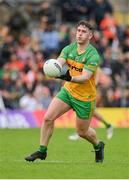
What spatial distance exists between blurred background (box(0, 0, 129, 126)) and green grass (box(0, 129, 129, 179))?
3242 millimetres

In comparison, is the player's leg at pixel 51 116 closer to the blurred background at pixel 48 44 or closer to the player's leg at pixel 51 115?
the player's leg at pixel 51 115

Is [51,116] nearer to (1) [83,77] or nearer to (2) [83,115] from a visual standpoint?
(2) [83,115]

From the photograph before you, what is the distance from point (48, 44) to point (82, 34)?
14.2 metres

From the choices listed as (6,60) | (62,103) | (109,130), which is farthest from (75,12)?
(62,103)

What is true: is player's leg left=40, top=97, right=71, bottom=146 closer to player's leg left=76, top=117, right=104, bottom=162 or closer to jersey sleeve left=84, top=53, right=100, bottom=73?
player's leg left=76, top=117, right=104, bottom=162

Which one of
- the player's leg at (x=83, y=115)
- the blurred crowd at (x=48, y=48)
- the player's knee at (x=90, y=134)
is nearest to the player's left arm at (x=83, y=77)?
the player's leg at (x=83, y=115)

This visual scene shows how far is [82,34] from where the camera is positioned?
12531mm

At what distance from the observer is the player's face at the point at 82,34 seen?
41.1 ft

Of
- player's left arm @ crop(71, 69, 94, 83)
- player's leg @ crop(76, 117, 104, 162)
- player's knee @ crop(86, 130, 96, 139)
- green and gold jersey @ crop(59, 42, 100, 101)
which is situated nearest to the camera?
Answer: player's left arm @ crop(71, 69, 94, 83)

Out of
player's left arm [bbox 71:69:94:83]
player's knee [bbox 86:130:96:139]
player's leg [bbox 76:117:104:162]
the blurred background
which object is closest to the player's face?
player's left arm [bbox 71:69:94:83]

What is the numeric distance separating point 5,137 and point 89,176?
9210 mm

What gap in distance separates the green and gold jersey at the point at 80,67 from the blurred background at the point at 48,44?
11.3 m

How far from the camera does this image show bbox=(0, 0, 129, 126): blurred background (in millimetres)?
24578

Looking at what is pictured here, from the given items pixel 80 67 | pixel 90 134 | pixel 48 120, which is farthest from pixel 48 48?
pixel 48 120
